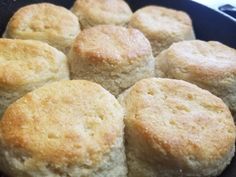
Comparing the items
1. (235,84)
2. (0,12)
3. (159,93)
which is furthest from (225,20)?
(0,12)

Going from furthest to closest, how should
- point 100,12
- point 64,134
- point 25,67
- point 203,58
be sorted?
point 100,12 < point 203,58 < point 25,67 < point 64,134

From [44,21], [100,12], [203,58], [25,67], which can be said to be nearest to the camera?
[25,67]

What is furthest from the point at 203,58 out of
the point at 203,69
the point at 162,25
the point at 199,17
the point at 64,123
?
the point at 64,123

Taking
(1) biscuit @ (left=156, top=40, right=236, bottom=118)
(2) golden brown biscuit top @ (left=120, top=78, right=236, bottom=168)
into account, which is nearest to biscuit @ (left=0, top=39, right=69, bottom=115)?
(2) golden brown biscuit top @ (left=120, top=78, right=236, bottom=168)

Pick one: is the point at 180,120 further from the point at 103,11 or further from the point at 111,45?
the point at 103,11

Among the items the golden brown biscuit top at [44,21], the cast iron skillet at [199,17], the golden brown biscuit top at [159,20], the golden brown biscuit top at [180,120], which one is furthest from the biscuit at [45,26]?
the golden brown biscuit top at [180,120]

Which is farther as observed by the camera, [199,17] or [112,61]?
[199,17]
